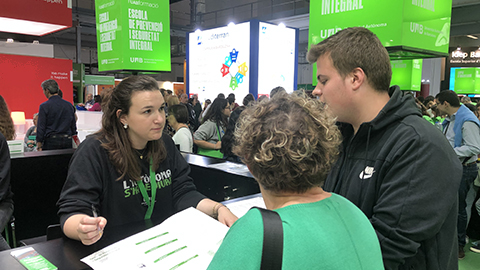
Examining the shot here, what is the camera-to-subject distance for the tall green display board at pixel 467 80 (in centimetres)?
1156

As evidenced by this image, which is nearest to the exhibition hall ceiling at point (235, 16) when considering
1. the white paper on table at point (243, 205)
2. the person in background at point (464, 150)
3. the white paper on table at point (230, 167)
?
the person in background at point (464, 150)

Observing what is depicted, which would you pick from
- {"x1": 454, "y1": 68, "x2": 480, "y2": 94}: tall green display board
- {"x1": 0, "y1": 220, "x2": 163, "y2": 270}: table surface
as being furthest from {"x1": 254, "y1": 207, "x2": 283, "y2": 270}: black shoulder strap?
{"x1": 454, "y1": 68, "x2": 480, "y2": 94}: tall green display board

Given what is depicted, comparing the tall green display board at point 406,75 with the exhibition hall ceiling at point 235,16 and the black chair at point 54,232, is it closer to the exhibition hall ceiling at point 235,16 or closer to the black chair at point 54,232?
the exhibition hall ceiling at point 235,16

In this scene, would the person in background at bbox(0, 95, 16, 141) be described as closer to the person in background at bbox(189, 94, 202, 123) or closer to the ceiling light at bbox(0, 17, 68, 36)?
the ceiling light at bbox(0, 17, 68, 36)

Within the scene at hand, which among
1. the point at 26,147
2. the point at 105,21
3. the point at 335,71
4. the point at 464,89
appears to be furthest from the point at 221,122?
the point at 464,89

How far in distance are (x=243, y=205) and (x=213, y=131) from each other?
283cm

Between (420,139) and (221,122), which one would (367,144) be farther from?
(221,122)

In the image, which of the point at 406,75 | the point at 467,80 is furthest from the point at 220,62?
the point at 467,80

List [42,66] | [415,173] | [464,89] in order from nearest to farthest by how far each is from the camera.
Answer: [415,173] < [42,66] < [464,89]

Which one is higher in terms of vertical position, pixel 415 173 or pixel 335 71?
pixel 335 71

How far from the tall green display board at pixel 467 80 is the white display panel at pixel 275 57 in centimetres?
766

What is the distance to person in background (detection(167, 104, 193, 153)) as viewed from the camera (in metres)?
4.04

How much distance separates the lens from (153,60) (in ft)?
13.1

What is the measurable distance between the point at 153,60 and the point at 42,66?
5.11 metres
